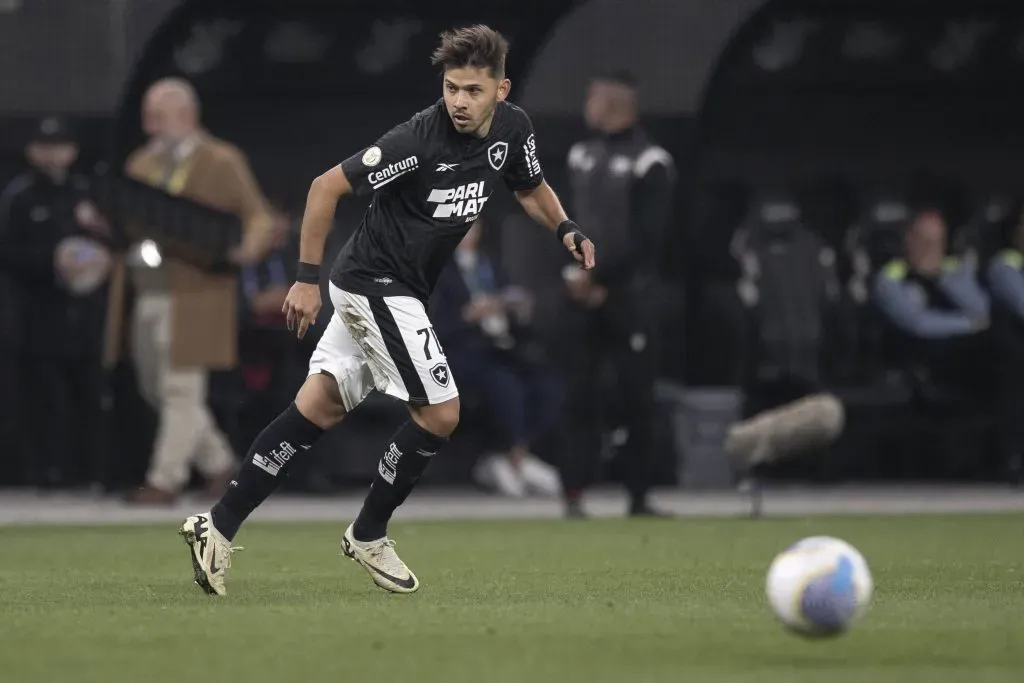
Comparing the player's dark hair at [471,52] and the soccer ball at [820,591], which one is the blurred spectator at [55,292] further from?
the soccer ball at [820,591]

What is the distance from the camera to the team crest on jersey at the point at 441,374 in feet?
27.5

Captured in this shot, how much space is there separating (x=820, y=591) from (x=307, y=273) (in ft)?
8.37

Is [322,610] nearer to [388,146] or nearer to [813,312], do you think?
[388,146]

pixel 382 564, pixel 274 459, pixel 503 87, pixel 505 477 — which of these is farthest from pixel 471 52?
pixel 505 477

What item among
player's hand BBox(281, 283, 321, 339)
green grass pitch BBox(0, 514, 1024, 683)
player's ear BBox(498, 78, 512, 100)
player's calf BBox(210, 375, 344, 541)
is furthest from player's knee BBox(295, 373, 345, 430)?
player's ear BBox(498, 78, 512, 100)

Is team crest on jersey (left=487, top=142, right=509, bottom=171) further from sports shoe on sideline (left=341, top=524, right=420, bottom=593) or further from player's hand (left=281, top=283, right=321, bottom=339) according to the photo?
sports shoe on sideline (left=341, top=524, right=420, bottom=593)

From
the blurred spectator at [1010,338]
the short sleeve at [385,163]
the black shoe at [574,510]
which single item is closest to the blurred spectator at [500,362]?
the black shoe at [574,510]

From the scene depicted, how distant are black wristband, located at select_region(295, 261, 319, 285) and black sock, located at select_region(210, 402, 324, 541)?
57 cm

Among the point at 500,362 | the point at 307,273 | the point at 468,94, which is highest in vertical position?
the point at 468,94

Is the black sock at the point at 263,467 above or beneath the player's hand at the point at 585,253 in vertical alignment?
beneath

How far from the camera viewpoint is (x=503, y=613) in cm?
763

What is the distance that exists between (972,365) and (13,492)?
7336mm

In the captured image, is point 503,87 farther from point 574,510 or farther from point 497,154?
point 574,510

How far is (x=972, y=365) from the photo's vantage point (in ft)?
53.8
